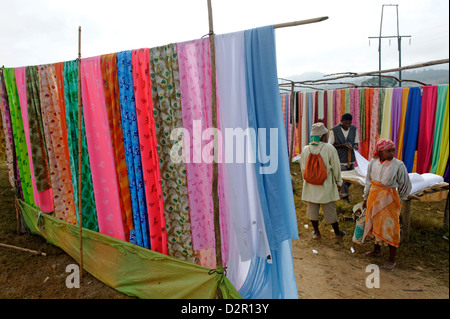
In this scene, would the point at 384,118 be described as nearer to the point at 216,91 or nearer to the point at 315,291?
the point at 315,291

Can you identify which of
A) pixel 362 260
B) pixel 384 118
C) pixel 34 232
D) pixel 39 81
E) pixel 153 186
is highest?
pixel 39 81

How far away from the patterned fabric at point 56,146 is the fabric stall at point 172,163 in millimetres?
14

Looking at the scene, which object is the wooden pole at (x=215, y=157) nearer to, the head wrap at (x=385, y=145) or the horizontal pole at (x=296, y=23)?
the horizontal pole at (x=296, y=23)

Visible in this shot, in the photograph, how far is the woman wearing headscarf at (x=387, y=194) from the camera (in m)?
3.15

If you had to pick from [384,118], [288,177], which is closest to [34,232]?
[288,177]

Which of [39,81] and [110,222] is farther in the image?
[39,81]

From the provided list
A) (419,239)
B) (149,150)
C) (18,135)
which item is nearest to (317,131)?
(419,239)

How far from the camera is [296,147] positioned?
360 inches

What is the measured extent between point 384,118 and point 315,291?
484 cm

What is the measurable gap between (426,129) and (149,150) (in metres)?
→ 5.69

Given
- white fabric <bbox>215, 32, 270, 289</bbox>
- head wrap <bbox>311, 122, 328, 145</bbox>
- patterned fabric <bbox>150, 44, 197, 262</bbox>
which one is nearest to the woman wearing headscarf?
head wrap <bbox>311, 122, 328, 145</bbox>

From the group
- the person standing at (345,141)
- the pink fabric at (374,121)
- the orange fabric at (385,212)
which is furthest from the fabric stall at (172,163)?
the pink fabric at (374,121)

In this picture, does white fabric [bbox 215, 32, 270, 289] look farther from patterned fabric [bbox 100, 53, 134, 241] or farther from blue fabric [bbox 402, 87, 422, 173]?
blue fabric [bbox 402, 87, 422, 173]
